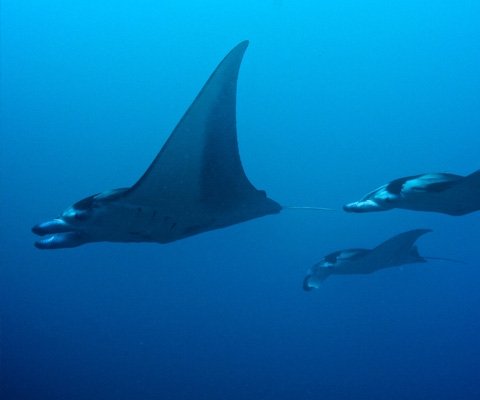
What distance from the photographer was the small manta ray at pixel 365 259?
14.9ft

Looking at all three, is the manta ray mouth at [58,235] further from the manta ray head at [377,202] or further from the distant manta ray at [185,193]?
the manta ray head at [377,202]

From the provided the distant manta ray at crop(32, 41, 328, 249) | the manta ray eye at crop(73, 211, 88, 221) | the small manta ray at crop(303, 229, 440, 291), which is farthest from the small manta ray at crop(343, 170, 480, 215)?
the manta ray eye at crop(73, 211, 88, 221)

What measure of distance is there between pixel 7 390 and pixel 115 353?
287 cm

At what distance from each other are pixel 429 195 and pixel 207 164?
158 cm

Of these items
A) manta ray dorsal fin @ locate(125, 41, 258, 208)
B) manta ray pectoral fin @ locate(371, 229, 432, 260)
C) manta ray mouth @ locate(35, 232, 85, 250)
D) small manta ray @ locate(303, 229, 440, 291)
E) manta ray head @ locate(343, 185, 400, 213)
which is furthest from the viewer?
small manta ray @ locate(303, 229, 440, 291)

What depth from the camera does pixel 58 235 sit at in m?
2.91

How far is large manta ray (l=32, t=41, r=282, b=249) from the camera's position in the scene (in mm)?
2693

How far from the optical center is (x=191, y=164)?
2.94 metres

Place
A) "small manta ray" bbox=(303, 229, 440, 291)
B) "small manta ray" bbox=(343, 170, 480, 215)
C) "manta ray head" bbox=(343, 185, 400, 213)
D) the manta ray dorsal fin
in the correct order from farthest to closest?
"small manta ray" bbox=(303, 229, 440, 291) → "manta ray head" bbox=(343, 185, 400, 213) → "small manta ray" bbox=(343, 170, 480, 215) → the manta ray dorsal fin

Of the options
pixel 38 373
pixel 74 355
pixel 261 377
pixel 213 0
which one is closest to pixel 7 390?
pixel 38 373

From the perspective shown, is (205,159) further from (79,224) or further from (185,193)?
(79,224)

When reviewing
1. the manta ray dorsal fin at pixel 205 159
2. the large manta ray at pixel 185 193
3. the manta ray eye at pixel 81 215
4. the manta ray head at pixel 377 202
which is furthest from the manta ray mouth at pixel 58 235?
the manta ray head at pixel 377 202

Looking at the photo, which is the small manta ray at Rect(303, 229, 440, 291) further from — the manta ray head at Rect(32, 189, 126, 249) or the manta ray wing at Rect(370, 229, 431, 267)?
the manta ray head at Rect(32, 189, 126, 249)

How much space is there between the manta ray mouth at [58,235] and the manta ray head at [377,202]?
197 cm
